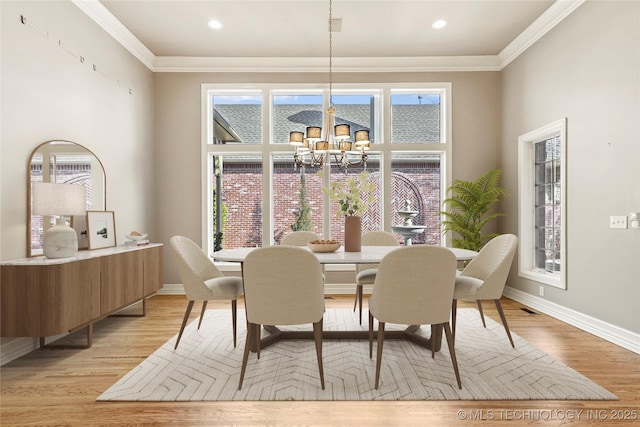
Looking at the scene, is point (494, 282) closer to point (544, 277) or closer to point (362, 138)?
point (362, 138)

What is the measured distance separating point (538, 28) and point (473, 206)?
215 centimetres

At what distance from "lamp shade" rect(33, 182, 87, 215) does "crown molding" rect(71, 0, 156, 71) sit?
79.2 inches

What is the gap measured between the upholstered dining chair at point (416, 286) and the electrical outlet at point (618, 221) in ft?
6.19

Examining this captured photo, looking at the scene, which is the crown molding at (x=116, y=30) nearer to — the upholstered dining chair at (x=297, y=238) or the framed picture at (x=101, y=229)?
the framed picture at (x=101, y=229)

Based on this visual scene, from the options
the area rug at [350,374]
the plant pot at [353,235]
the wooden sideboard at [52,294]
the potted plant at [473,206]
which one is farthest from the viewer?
the potted plant at [473,206]

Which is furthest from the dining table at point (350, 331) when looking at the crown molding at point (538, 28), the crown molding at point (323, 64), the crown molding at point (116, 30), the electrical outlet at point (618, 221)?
the crown molding at point (323, 64)

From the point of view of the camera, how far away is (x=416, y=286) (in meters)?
2.15

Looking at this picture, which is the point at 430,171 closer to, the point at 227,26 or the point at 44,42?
the point at 227,26

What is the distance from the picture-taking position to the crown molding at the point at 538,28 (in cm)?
352

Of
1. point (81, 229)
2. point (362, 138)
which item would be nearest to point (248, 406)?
point (362, 138)

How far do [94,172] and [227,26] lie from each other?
7.21 feet

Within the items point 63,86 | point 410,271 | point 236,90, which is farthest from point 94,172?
→ point 410,271

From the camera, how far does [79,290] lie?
2.69 metres

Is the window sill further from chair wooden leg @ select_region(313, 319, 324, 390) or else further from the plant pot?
chair wooden leg @ select_region(313, 319, 324, 390)
